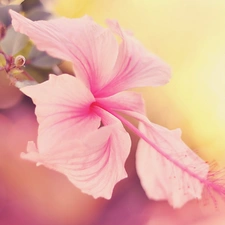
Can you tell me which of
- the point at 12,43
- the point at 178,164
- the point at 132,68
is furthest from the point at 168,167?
the point at 12,43

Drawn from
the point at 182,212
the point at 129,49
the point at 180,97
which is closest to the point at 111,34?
the point at 129,49

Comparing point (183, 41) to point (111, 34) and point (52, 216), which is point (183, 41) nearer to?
point (111, 34)

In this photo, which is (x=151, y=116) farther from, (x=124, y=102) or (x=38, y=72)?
(x=38, y=72)

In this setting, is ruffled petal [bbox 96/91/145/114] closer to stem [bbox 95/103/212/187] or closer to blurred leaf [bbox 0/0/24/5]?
stem [bbox 95/103/212/187]

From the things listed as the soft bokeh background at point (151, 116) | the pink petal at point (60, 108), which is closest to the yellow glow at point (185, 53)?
the soft bokeh background at point (151, 116)

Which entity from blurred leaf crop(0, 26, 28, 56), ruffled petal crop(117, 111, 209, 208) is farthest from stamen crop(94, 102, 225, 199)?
blurred leaf crop(0, 26, 28, 56)

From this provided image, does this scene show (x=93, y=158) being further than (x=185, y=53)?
No
